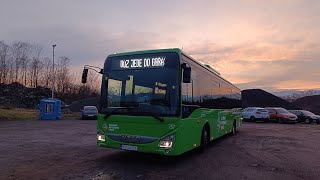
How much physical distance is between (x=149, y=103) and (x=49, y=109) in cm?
3139

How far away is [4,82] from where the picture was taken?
79.6 metres

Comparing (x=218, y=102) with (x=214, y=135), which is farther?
(x=218, y=102)

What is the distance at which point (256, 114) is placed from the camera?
130 ft

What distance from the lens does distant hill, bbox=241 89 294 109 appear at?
7194 cm

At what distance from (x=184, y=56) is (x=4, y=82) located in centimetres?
7863

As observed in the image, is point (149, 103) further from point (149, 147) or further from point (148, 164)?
point (148, 164)

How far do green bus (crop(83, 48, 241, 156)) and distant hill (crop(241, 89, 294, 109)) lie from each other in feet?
207

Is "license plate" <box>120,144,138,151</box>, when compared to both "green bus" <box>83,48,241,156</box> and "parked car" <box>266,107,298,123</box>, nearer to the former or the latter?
"green bus" <box>83,48,241,156</box>

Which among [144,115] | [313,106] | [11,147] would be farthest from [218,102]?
[313,106]

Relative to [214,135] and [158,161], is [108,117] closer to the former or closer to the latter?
[158,161]

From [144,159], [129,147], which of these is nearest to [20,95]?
[144,159]

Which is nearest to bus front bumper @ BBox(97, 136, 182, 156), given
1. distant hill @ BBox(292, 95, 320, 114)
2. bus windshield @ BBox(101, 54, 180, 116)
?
bus windshield @ BBox(101, 54, 180, 116)

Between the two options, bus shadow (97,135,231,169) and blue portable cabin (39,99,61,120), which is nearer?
bus shadow (97,135,231,169)

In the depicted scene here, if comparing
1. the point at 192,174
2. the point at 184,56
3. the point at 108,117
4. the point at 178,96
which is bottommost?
the point at 192,174
